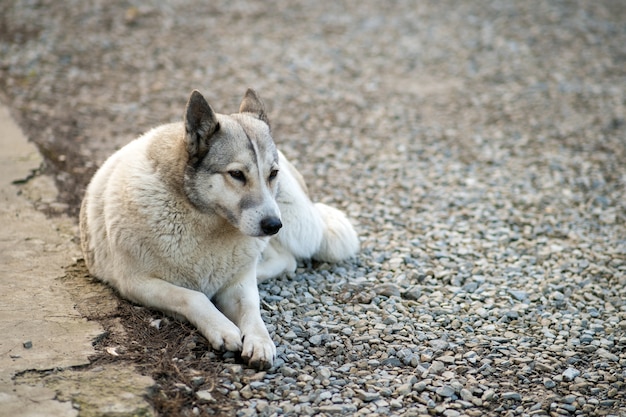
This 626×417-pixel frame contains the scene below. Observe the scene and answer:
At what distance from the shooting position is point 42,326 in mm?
4258

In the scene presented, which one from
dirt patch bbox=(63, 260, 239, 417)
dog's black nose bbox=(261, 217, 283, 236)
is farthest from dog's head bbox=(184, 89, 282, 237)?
dirt patch bbox=(63, 260, 239, 417)

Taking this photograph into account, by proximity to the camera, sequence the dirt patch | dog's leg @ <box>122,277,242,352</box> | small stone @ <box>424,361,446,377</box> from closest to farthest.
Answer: the dirt patch → dog's leg @ <box>122,277,242,352</box> → small stone @ <box>424,361,446,377</box>

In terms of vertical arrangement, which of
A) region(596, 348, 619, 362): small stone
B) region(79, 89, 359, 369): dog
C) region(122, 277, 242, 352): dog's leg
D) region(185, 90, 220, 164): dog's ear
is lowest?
region(596, 348, 619, 362): small stone

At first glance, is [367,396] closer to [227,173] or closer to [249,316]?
[249,316]

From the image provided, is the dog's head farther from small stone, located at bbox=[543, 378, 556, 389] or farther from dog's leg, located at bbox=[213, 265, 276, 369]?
small stone, located at bbox=[543, 378, 556, 389]

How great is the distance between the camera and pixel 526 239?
21.2 feet

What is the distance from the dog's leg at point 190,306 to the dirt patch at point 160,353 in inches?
2.9

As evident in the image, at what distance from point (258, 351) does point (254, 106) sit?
1.72 metres

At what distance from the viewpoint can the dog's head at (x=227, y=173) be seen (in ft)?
13.9

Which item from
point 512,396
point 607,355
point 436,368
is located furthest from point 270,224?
point 607,355

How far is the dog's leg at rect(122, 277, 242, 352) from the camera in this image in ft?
13.8

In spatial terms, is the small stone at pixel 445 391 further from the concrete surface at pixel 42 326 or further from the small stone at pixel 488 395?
the concrete surface at pixel 42 326

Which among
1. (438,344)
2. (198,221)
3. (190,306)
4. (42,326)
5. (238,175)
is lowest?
(438,344)

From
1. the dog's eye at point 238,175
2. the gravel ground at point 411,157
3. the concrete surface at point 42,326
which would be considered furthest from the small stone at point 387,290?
the concrete surface at point 42,326
